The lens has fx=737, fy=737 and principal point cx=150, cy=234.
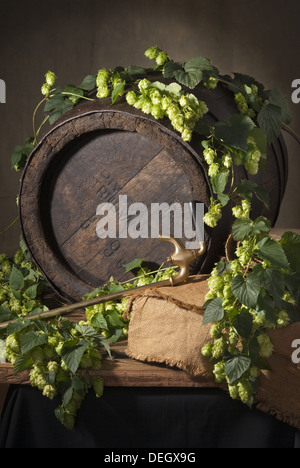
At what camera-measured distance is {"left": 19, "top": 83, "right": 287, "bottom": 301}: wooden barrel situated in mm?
2113

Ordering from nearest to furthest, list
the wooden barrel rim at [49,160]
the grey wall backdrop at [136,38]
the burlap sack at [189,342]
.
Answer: the burlap sack at [189,342], the wooden barrel rim at [49,160], the grey wall backdrop at [136,38]

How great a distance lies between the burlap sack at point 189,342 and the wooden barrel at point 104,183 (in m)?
0.28

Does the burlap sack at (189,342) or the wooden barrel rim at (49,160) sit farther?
the wooden barrel rim at (49,160)

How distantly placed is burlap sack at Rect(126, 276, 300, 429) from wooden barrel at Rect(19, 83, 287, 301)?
28 centimetres

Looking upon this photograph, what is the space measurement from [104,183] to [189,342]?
0.66 metres

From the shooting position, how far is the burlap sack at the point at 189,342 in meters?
1.77

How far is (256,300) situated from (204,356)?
7.5 inches

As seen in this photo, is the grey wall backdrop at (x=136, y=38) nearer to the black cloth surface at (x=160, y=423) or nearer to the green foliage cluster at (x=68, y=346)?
the green foliage cluster at (x=68, y=346)

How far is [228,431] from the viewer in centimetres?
182

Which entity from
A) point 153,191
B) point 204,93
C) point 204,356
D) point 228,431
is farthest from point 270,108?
point 228,431

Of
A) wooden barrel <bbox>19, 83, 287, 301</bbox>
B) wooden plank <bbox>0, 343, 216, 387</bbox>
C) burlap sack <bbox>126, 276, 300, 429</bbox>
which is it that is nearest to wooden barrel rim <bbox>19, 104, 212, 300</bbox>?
Result: wooden barrel <bbox>19, 83, 287, 301</bbox>

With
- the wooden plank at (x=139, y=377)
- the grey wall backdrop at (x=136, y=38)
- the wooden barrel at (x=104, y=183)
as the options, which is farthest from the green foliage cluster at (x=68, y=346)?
the grey wall backdrop at (x=136, y=38)

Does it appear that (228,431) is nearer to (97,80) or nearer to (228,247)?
(228,247)

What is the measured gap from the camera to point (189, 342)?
1.82 meters
